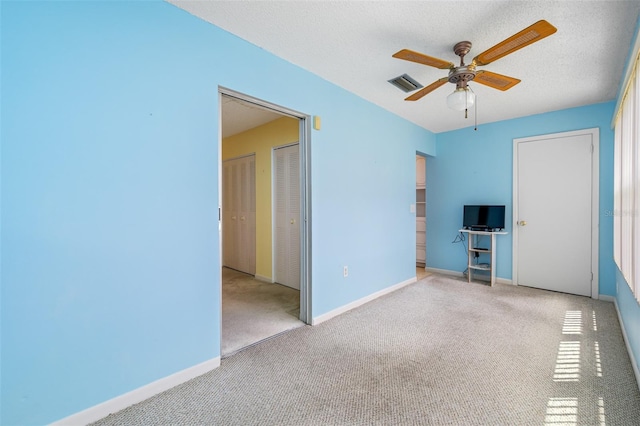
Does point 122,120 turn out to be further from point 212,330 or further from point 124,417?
point 124,417

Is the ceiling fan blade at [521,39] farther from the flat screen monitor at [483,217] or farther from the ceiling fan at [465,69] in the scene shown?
the flat screen monitor at [483,217]

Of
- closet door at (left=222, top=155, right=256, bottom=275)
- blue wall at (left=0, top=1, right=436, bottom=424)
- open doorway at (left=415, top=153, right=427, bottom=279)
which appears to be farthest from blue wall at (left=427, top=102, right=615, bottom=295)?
blue wall at (left=0, top=1, right=436, bottom=424)

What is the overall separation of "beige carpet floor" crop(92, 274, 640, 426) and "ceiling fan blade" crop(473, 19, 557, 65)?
2.16m

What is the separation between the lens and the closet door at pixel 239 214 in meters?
4.83

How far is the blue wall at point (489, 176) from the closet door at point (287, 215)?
262cm

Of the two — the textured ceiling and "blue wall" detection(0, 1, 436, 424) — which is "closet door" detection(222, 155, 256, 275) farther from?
"blue wall" detection(0, 1, 436, 424)

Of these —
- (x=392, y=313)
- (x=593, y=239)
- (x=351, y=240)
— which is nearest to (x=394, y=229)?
(x=351, y=240)

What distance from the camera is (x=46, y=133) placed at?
4.71 ft

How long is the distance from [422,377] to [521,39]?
2248 millimetres

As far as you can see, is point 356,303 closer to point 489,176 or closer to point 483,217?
point 483,217

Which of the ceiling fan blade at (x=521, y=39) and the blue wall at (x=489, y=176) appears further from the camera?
the blue wall at (x=489, y=176)

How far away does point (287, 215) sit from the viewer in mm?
4160

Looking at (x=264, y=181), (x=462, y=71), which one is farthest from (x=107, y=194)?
(x=264, y=181)

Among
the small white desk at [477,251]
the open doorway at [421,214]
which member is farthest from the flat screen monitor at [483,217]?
the open doorway at [421,214]
